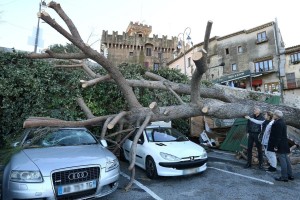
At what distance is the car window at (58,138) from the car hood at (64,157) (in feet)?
1.26

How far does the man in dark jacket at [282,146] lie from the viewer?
17.6 feet

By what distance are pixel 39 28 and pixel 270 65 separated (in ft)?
92.0

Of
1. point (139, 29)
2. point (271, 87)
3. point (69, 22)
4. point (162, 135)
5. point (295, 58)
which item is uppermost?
point (139, 29)

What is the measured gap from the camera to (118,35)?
43.3 m

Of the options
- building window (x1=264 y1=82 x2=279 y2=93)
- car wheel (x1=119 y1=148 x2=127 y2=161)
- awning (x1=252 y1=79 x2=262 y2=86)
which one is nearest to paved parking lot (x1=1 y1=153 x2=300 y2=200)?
car wheel (x1=119 y1=148 x2=127 y2=161)

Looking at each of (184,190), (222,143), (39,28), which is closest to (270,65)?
(222,143)

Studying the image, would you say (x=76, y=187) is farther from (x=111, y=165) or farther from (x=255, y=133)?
(x=255, y=133)

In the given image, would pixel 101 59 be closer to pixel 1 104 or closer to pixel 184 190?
pixel 184 190

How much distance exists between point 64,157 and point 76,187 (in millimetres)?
569

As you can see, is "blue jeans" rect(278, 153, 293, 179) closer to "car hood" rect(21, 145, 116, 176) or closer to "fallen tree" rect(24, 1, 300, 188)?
"fallen tree" rect(24, 1, 300, 188)

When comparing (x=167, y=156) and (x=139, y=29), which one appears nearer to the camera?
(x=167, y=156)

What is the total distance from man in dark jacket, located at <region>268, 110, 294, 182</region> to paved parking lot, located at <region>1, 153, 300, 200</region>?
21 cm

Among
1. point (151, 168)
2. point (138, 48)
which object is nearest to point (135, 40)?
point (138, 48)

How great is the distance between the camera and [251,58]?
104 ft
